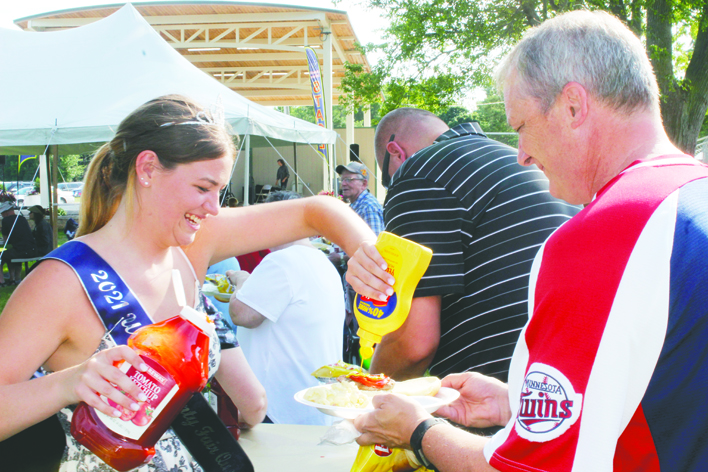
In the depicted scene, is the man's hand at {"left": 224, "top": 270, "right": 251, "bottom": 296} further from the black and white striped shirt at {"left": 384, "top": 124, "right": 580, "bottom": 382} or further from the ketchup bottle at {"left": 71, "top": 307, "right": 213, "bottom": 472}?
the ketchup bottle at {"left": 71, "top": 307, "right": 213, "bottom": 472}

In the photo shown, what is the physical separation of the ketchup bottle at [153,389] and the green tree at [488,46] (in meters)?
9.58

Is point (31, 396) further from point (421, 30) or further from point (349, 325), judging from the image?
point (421, 30)

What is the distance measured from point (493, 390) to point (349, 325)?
3415 millimetres

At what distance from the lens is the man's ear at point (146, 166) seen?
62.9 inches

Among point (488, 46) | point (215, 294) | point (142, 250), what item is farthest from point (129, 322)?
point (488, 46)

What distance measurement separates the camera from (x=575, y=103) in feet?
3.76

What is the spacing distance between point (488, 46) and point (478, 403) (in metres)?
12.2

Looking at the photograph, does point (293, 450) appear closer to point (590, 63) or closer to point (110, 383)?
point (110, 383)

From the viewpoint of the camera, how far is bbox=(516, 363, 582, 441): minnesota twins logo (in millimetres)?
829

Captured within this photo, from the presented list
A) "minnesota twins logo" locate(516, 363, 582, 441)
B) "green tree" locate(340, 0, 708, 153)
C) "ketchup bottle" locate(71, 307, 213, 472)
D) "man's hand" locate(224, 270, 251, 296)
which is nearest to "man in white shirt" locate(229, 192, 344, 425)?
"man's hand" locate(224, 270, 251, 296)

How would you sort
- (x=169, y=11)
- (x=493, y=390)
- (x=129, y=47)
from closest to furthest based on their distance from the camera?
(x=493, y=390)
(x=129, y=47)
(x=169, y=11)

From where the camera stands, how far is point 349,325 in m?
4.93

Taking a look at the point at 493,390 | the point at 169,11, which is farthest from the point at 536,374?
the point at 169,11

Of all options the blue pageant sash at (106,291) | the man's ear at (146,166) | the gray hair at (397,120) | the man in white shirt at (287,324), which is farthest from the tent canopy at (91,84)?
the blue pageant sash at (106,291)
